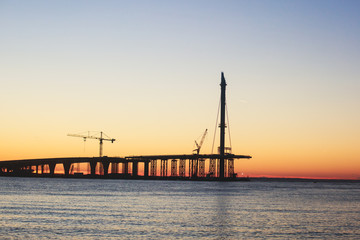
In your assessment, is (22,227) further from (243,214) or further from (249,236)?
(243,214)

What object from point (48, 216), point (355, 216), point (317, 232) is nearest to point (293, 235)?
point (317, 232)

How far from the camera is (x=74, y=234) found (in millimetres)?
40250

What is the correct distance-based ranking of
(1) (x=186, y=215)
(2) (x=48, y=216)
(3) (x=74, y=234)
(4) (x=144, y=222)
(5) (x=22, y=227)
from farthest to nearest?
(1) (x=186, y=215), (2) (x=48, y=216), (4) (x=144, y=222), (5) (x=22, y=227), (3) (x=74, y=234)

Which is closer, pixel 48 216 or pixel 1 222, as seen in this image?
pixel 1 222

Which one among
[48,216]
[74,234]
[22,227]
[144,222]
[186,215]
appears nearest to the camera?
[74,234]

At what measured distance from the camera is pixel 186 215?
5747cm

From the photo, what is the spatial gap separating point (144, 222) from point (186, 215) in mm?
9197

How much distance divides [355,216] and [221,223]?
66.8 ft

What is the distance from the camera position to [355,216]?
2393 inches

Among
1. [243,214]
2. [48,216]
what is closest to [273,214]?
[243,214]

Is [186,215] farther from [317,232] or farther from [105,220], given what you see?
[317,232]

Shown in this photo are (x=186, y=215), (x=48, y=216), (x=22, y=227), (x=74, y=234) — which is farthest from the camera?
(x=186, y=215)

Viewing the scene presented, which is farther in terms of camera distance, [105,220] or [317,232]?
[105,220]

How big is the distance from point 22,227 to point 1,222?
3628 mm
